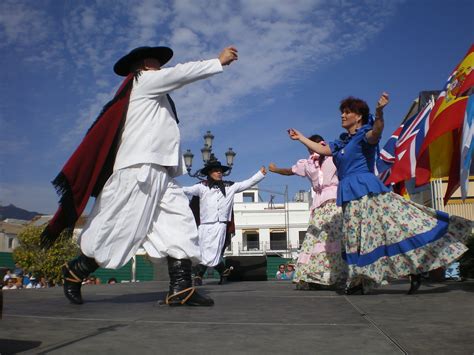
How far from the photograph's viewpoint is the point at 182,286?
12.0 ft

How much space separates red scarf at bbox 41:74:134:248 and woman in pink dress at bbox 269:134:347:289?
3002 mm

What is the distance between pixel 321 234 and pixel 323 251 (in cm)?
25

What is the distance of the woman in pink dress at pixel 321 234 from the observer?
223 inches

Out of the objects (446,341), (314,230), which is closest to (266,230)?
(314,230)

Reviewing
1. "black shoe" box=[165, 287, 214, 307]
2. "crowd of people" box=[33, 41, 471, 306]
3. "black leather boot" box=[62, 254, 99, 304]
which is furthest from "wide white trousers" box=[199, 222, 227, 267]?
"black shoe" box=[165, 287, 214, 307]

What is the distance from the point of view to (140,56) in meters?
4.13

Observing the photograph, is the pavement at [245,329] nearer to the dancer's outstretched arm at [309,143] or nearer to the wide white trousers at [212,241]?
the dancer's outstretched arm at [309,143]

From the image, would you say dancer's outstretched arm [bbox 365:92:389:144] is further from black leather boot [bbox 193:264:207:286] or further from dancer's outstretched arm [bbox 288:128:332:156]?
black leather boot [bbox 193:264:207:286]

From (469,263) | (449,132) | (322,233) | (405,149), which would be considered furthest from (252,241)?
(449,132)

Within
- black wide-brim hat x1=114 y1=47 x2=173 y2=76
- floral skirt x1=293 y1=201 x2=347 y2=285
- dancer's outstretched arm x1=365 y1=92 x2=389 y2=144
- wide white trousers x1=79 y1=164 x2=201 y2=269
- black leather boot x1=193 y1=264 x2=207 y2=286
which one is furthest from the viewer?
black leather boot x1=193 y1=264 x2=207 y2=286

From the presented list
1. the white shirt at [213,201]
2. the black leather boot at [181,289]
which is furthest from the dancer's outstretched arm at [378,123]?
the white shirt at [213,201]

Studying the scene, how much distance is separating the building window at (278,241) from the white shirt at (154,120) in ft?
180

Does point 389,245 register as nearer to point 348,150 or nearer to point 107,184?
point 348,150

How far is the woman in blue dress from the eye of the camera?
4418mm
